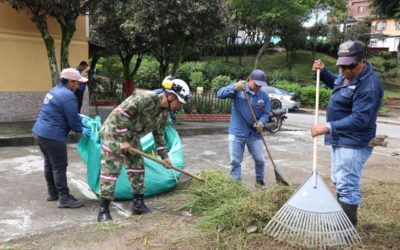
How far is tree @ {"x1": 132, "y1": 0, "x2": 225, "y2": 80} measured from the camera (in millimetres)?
11289

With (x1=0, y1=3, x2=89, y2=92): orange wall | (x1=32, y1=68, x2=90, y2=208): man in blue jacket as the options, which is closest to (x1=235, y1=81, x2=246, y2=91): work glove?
(x1=32, y1=68, x2=90, y2=208): man in blue jacket

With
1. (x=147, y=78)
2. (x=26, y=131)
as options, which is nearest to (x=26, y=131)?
(x=26, y=131)

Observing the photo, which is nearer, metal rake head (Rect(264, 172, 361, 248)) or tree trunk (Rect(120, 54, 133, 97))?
metal rake head (Rect(264, 172, 361, 248))

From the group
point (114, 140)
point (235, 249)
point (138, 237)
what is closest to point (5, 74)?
point (114, 140)

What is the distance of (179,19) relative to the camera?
11.2 m

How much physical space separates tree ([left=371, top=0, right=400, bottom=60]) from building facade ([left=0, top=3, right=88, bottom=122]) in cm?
2335

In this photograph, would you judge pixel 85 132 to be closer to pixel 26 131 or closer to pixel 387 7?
pixel 26 131

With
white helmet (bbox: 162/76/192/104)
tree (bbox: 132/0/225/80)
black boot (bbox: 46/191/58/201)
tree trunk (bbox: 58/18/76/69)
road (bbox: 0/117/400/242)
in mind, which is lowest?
road (bbox: 0/117/400/242)

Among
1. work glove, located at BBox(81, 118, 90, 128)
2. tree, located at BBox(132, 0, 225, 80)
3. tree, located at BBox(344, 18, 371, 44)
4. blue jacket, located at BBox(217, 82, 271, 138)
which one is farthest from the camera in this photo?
tree, located at BBox(344, 18, 371, 44)

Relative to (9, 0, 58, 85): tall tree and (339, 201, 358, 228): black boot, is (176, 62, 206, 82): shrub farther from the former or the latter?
(339, 201, 358, 228): black boot

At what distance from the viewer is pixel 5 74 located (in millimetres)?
10539

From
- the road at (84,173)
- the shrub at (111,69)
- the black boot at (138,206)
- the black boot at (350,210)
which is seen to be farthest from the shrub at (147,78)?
the black boot at (350,210)

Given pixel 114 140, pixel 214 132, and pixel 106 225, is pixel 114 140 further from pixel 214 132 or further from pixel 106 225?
pixel 214 132

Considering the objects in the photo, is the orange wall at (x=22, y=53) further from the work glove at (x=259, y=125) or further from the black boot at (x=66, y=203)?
the work glove at (x=259, y=125)
